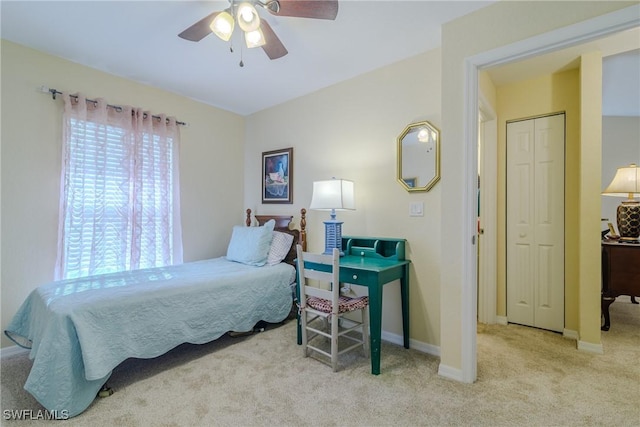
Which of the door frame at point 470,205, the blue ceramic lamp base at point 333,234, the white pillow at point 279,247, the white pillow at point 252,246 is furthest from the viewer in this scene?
the white pillow at point 279,247

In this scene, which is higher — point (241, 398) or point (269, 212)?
point (269, 212)

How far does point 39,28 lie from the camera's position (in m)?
2.17

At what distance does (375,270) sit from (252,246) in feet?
4.69

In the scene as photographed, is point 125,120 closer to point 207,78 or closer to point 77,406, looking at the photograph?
point 207,78

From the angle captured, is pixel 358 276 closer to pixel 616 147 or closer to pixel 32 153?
pixel 32 153

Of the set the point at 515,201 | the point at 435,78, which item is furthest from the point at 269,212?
the point at 515,201

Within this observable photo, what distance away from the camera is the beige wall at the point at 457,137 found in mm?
1853

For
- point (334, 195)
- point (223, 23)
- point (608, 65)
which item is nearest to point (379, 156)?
point (334, 195)

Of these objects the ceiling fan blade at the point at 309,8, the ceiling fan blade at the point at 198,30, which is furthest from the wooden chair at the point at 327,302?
the ceiling fan blade at the point at 198,30

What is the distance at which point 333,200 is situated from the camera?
2.56 meters

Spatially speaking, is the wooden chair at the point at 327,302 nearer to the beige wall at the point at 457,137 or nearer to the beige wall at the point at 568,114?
the beige wall at the point at 457,137

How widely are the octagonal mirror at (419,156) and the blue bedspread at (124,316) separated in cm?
146

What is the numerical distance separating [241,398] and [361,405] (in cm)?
71

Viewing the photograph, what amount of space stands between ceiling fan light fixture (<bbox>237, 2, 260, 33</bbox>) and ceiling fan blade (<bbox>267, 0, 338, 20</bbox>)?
0.27 feet
